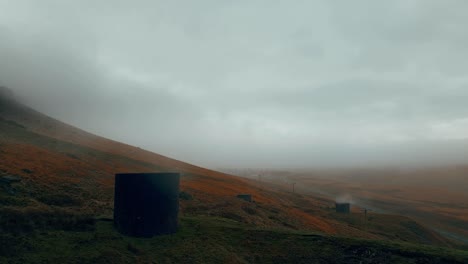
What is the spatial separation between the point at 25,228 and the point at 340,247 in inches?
755

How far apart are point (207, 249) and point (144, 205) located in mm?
5239

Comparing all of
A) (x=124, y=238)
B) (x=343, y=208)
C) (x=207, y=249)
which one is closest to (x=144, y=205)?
(x=124, y=238)

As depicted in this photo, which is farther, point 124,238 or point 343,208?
point 343,208

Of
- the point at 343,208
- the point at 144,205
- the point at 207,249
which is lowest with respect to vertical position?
the point at 343,208

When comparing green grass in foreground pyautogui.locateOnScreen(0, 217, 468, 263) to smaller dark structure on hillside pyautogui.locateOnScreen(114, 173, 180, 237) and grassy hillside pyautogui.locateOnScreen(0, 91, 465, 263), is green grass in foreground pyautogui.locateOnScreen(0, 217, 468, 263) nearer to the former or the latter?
grassy hillside pyautogui.locateOnScreen(0, 91, 465, 263)

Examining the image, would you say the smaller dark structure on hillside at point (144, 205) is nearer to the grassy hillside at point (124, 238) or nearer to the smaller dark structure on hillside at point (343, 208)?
the grassy hillside at point (124, 238)

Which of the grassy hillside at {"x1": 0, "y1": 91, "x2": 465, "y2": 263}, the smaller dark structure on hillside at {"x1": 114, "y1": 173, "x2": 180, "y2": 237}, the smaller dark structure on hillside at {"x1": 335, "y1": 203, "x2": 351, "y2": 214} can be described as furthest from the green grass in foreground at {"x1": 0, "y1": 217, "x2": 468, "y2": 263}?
the smaller dark structure on hillside at {"x1": 335, "y1": 203, "x2": 351, "y2": 214}

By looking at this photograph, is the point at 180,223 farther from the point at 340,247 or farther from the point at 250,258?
the point at 340,247

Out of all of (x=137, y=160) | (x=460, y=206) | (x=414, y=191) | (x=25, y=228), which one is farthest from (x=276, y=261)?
(x=414, y=191)

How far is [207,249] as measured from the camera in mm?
25234

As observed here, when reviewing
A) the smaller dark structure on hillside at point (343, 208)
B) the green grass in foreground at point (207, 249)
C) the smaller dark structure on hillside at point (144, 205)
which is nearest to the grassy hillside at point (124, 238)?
the green grass in foreground at point (207, 249)

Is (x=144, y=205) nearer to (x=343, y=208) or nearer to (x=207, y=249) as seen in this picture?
(x=207, y=249)

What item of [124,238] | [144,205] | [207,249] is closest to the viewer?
[207,249]

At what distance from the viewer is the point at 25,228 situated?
23.6 meters
